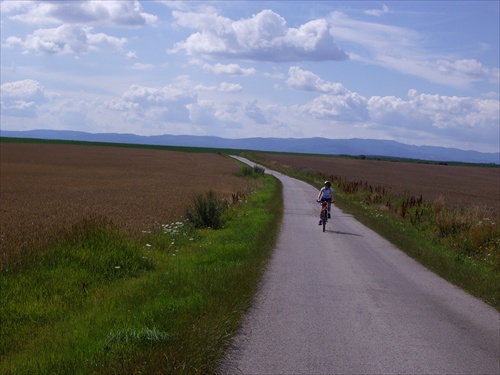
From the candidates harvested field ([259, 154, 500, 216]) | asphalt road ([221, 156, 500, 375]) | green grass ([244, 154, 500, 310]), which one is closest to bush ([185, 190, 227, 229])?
asphalt road ([221, 156, 500, 375])

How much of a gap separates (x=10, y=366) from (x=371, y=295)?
6552 mm

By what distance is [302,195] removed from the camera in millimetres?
39594

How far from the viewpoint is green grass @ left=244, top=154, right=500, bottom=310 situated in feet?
43.3

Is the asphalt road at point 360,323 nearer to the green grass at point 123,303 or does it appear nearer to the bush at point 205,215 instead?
the green grass at point 123,303

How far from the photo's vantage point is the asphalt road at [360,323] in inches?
279

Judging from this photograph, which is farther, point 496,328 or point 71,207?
point 71,207

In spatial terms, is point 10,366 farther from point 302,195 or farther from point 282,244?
point 302,195

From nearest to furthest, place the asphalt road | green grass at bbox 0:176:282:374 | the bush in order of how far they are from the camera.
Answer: green grass at bbox 0:176:282:374
the asphalt road
the bush

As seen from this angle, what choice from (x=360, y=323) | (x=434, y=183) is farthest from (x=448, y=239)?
(x=434, y=183)

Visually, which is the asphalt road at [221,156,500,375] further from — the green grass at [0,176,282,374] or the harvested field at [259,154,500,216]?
the harvested field at [259,154,500,216]

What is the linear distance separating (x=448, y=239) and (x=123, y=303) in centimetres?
1342

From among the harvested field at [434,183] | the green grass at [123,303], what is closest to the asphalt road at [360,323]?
the green grass at [123,303]

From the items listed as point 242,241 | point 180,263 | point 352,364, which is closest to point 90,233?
point 180,263

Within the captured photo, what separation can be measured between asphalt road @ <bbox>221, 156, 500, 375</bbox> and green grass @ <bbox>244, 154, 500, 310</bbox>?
50cm
